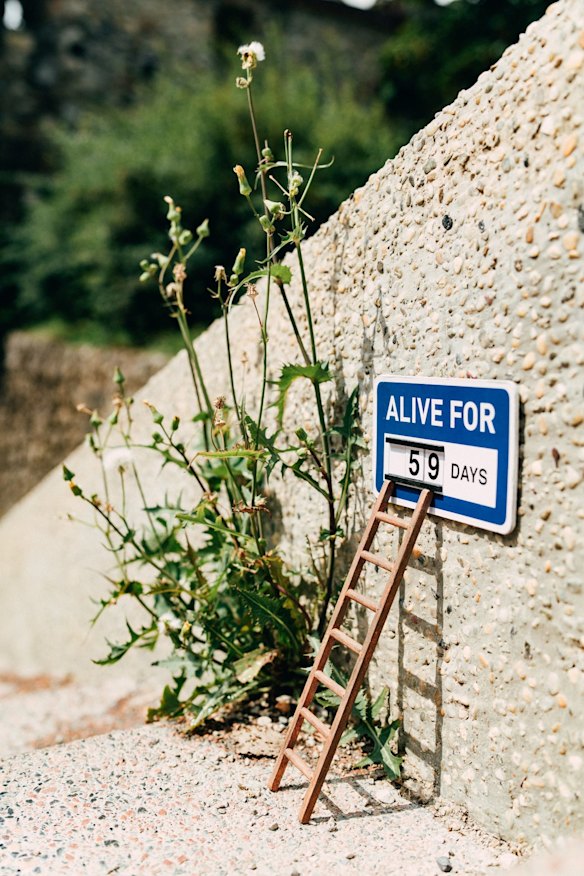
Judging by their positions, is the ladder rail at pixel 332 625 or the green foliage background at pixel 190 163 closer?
the ladder rail at pixel 332 625

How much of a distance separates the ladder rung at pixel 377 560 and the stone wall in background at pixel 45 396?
4.61 metres

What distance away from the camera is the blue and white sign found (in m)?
2.11

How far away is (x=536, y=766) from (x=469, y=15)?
9.51 meters

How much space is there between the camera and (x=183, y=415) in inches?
175

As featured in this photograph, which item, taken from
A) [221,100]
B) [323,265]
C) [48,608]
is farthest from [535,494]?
[221,100]

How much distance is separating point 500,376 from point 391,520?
2.06 feet

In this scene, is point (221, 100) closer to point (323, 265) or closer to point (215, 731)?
point (323, 265)

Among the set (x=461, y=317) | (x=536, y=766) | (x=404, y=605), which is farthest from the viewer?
(x=404, y=605)

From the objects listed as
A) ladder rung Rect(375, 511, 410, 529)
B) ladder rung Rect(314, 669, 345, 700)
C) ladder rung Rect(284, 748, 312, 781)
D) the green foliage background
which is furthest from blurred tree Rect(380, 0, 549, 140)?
ladder rung Rect(284, 748, 312, 781)

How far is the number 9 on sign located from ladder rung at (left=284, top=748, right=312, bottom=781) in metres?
0.99

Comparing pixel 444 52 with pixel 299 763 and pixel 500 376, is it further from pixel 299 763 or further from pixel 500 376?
pixel 299 763

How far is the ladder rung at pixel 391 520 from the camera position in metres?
2.44

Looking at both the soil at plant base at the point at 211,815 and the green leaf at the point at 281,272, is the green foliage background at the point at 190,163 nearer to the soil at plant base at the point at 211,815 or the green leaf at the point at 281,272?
the green leaf at the point at 281,272

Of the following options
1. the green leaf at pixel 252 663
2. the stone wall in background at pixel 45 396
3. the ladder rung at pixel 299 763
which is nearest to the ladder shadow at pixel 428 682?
the ladder rung at pixel 299 763
